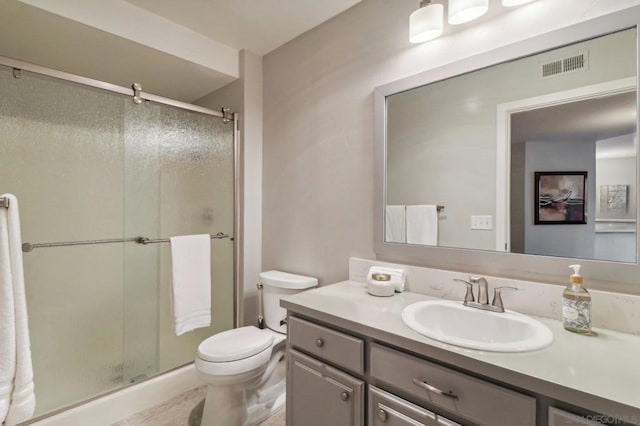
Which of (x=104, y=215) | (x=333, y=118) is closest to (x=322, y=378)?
(x=333, y=118)

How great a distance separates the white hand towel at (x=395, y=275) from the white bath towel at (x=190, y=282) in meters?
1.17

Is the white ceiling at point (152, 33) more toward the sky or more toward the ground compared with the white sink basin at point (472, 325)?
more toward the sky

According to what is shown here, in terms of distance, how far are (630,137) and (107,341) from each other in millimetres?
2871

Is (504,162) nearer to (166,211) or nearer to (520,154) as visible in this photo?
(520,154)

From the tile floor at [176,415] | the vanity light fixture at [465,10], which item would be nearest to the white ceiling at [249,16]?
the vanity light fixture at [465,10]

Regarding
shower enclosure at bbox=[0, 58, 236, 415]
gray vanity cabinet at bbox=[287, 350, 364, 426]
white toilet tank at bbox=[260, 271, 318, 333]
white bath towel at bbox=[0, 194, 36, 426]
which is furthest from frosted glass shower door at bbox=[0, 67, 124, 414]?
gray vanity cabinet at bbox=[287, 350, 364, 426]

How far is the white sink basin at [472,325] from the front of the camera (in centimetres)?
94

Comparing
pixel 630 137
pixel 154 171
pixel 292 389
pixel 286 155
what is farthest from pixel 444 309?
pixel 154 171

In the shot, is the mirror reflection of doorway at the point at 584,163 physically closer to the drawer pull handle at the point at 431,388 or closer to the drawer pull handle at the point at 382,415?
the drawer pull handle at the point at 431,388

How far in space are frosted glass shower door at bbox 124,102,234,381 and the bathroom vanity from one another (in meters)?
1.18

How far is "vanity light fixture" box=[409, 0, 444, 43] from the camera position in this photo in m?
1.38

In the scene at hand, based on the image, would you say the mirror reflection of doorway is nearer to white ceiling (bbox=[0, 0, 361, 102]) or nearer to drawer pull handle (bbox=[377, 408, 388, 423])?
drawer pull handle (bbox=[377, 408, 388, 423])

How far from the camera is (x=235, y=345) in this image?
1.66 meters

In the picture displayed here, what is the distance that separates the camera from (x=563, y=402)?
27.9 inches
